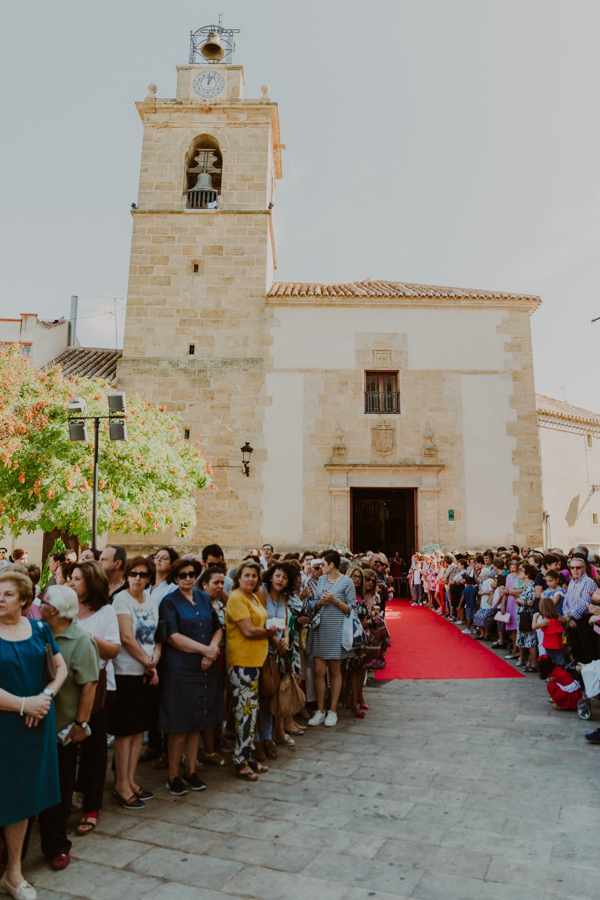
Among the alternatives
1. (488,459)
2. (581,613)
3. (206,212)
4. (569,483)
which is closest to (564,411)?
(569,483)

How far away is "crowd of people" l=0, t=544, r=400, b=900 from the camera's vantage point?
3.15 metres

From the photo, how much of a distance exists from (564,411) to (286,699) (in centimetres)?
1931

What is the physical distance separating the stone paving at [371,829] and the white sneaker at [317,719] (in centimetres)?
34

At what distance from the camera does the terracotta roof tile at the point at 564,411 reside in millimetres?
20172

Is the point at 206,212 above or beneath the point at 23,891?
above

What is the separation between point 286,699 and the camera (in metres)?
5.24

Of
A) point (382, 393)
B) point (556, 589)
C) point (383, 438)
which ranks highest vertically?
point (382, 393)

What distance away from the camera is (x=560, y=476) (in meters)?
20.1

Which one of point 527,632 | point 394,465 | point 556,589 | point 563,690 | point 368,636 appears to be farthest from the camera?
point 394,465

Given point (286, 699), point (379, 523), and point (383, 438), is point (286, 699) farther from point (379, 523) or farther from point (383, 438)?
point (379, 523)

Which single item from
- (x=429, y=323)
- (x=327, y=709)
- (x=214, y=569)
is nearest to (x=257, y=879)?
(x=214, y=569)

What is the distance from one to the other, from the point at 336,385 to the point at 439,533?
489 cm

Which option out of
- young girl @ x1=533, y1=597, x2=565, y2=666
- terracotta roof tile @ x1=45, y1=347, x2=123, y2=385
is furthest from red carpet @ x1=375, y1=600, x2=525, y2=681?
terracotta roof tile @ x1=45, y1=347, x2=123, y2=385

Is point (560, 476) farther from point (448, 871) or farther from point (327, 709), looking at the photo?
point (448, 871)
